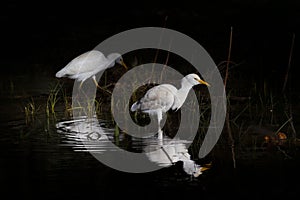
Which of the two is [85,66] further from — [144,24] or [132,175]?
[144,24]

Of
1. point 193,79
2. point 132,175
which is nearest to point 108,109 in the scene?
point 193,79

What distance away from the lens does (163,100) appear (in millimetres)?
9102

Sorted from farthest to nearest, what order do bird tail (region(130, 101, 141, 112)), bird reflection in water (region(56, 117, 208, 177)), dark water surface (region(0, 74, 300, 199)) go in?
bird tail (region(130, 101, 141, 112)) → bird reflection in water (region(56, 117, 208, 177)) → dark water surface (region(0, 74, 300, 199))

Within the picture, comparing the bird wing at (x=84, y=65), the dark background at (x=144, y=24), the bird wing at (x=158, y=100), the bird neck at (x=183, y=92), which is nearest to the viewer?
the bird wing at (x=158, y=100)

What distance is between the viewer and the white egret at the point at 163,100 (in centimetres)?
909

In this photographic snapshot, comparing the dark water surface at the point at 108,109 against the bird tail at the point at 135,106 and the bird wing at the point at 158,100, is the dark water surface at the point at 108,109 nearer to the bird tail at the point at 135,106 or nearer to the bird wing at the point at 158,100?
the bird tail at the point at 135,106

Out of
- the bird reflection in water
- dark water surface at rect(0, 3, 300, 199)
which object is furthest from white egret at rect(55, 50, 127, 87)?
the bird reflection in water

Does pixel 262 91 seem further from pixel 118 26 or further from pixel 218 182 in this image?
pixel 118 26

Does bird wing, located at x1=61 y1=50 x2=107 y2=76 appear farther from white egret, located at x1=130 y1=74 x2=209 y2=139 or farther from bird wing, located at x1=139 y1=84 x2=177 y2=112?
bird wing, located at x1=139 y1=84 x2=177 y2=112

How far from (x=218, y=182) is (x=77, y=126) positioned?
9.84ft

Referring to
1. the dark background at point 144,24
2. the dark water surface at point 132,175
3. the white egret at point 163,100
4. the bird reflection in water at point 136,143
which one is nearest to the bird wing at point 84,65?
the white egret at point 163,100

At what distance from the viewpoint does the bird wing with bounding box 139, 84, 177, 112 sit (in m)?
9.08

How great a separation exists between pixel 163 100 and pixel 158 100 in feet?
0.22

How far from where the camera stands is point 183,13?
1830 cm
